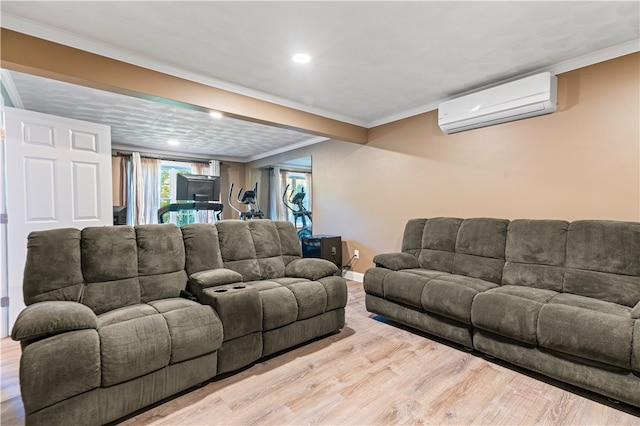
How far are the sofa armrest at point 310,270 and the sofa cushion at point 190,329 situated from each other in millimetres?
1013

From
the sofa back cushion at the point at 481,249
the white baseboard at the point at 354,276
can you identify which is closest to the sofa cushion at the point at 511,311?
the sofa back cushion at the point at 481,249

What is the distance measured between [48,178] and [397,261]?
3.65 m

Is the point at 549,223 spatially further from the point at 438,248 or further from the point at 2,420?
the point at 2,420

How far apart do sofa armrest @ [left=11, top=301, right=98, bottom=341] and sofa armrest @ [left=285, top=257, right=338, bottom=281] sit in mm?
1608

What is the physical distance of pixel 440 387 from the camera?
2037mm

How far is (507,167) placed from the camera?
3.23 meters

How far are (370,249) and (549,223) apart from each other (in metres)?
2.40

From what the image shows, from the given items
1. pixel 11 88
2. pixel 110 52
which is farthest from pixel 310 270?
pixel 11 88

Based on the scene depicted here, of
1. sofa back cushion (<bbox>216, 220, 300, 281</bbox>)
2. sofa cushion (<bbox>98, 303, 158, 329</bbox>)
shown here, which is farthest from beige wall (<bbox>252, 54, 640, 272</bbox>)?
sofa cushion (<bbox>98, 303, 158, 329</bbox>)

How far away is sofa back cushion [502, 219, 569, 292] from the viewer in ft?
8.39

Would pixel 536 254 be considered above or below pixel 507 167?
below

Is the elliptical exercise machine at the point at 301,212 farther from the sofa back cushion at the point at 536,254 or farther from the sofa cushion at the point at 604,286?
the sofa cushion at the point at 604,286

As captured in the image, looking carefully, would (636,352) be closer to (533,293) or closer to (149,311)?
(533,293)

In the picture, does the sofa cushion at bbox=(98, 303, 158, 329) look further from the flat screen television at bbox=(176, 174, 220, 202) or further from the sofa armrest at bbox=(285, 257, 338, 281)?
the flat screen television at bbox=(176, 174, 220, 202)
